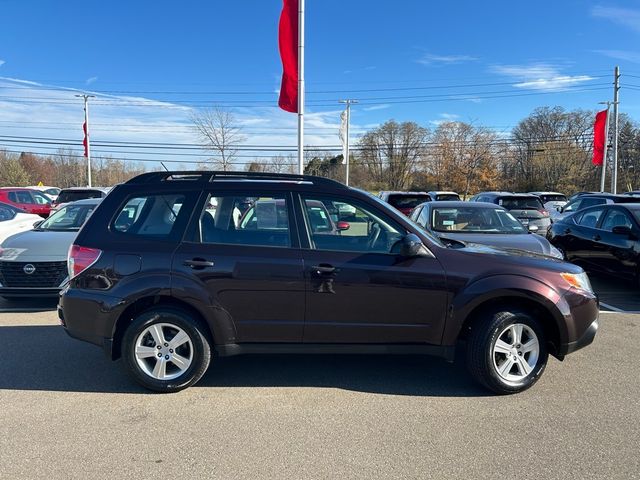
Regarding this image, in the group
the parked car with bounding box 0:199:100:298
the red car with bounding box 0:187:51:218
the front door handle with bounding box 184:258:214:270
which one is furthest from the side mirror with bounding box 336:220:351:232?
the red car with bounding box 0:187:51:218

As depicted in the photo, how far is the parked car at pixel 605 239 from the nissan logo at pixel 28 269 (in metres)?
9.09

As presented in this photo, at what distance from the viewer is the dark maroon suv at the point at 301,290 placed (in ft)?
12.8

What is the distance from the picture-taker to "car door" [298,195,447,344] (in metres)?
3.88

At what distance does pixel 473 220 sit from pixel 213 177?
528 centimetres

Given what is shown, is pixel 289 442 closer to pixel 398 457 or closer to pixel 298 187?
pixel 398 457

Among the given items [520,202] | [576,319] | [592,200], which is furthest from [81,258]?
[592,200]

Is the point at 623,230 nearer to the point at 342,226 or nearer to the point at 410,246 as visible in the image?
the point at 410,246

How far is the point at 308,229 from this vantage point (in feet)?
13.2

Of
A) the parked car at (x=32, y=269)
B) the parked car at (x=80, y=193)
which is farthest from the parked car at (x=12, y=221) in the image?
the parked car at (x=80, y=193)

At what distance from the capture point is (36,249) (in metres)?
6.77

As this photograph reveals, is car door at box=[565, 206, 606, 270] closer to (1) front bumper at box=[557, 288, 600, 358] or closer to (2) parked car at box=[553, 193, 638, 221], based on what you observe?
(2) parked car at box=[553, 193, 638, 221]

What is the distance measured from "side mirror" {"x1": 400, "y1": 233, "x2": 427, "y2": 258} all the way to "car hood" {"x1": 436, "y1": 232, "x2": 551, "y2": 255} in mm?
2937

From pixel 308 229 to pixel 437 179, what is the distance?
2327 inches

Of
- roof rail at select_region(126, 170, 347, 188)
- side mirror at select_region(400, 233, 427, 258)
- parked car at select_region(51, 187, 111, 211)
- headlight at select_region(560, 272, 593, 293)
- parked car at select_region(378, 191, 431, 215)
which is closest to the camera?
side mirror at select_region(400, 233, 427, 258)
